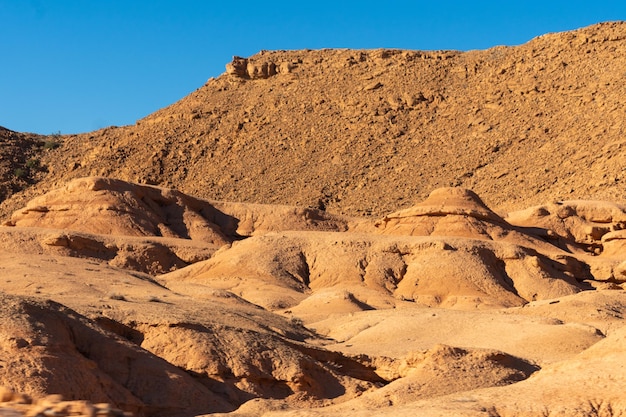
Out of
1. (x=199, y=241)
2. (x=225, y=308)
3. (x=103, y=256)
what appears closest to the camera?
(x=225, y=308)

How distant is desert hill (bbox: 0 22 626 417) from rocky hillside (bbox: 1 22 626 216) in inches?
6.0

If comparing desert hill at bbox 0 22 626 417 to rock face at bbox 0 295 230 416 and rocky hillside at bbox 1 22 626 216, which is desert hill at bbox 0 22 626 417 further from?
rocky hillside at bbox 1 22 626 216

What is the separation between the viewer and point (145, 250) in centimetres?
3434

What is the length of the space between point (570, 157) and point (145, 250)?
25890 mm

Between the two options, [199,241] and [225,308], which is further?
[199,241]

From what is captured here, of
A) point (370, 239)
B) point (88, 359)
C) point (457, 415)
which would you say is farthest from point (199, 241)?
point (457, 415)

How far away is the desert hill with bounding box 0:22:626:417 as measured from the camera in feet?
44.2

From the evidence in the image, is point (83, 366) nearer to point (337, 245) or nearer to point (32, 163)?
point (337, 245)

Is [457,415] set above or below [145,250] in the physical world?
below

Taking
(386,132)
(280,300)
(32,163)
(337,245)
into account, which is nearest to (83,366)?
(280,300)

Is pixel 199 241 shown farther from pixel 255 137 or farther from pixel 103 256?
pixel 255 137

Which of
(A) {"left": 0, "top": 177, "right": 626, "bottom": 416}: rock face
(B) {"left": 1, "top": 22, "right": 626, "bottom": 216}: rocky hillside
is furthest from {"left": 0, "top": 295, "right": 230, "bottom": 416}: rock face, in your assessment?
(B) {"left": 1, "top": 22, "right": 626, "bottom": 216}: rocky hillside

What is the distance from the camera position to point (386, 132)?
60.3 meters

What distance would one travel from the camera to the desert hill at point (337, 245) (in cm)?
1348
